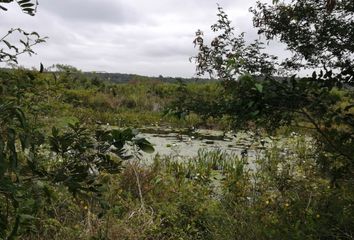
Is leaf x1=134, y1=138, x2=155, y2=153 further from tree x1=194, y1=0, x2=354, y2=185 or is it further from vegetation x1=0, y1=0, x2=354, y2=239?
tree x1=194, y1=0, x2=354, y2=185

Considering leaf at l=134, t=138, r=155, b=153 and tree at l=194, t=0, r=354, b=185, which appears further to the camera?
tree at l=194, t=0, r=354, b=185

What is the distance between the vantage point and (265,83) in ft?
8.58

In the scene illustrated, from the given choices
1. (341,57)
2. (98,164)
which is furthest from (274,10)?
(98,164)

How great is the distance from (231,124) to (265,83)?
1.68 ft

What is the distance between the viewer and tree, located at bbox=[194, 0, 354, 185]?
8.62ft

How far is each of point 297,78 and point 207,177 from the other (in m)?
4.07

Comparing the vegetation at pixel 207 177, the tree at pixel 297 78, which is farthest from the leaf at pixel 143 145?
the tree at pixel 297 78

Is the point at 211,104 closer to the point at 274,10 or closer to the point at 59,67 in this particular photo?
the point at 274,10

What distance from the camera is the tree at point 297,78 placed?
103 inches

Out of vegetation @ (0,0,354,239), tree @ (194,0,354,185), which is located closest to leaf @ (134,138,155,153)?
vegetation @ (0,0,354,239)

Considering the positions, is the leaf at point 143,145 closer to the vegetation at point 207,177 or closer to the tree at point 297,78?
the vegetation at point 207,177

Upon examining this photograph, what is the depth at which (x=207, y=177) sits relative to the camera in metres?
→ 6.96

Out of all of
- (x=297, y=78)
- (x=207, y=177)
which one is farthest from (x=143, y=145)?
(x=207, y=177)

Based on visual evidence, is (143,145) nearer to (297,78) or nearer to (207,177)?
(297,78)
